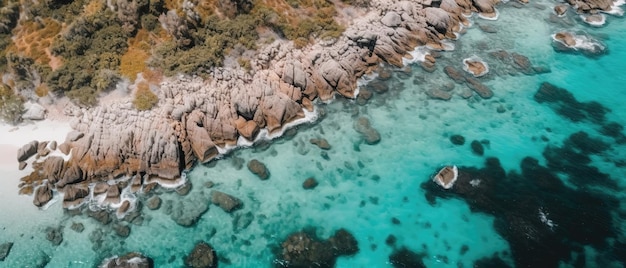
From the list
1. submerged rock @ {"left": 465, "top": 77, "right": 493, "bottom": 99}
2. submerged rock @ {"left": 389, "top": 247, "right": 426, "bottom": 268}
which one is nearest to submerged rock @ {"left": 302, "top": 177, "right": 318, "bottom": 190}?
submerged rock @ {"left": 389, "top": 247, "right": 426, "bottom": 268}

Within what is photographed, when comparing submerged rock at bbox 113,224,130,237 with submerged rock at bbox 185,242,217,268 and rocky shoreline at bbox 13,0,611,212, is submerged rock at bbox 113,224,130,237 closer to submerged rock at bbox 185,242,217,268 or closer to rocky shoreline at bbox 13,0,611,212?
rocky shoreline at bbox 13,0,611,212

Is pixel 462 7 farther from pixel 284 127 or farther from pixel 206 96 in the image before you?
pixel 206 96

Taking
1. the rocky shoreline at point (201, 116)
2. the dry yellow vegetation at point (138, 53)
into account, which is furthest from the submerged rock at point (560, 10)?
the dry yellow vegetation at point (138, 53)

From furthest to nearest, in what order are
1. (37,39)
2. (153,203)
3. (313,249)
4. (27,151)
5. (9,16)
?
(9,16)
(37,39)
(27,151)
(153,203)
(313,249)

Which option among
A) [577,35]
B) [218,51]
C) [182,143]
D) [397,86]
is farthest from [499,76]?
[182,143]

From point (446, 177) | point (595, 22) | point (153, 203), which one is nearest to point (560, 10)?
point (595, 22)

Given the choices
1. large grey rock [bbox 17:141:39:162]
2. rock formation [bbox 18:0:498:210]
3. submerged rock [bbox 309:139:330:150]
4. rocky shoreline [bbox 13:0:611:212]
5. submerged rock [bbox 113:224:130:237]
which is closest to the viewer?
submerged rock [bbox 113:224:130:237]

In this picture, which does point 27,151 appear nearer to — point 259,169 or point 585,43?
point 259,169
